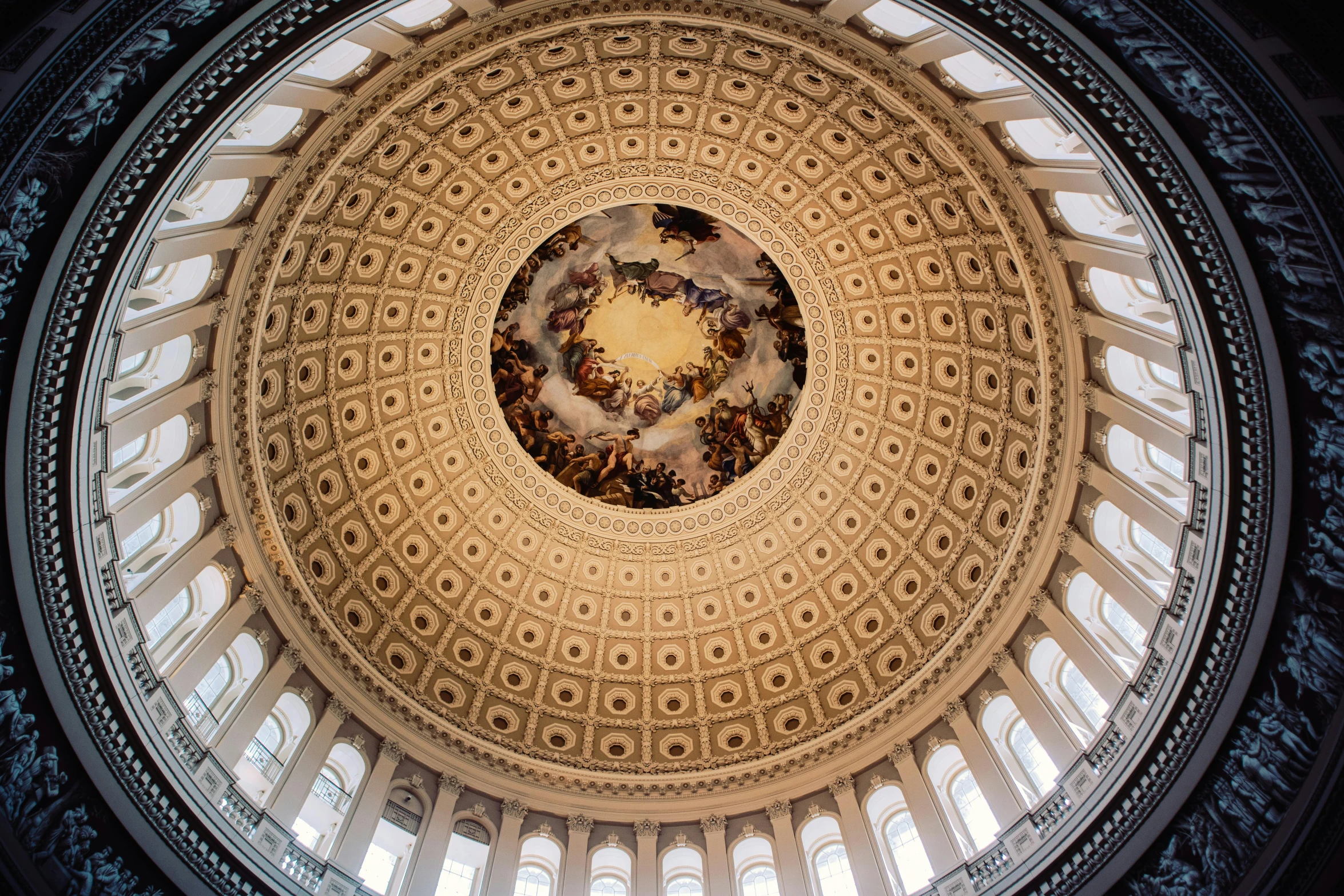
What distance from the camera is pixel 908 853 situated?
21578 mm

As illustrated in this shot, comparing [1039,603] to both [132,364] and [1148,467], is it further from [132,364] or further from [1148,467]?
[132,364]

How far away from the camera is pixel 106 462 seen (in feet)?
53.4

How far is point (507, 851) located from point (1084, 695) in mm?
13912

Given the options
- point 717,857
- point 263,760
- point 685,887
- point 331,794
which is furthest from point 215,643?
point 717,857

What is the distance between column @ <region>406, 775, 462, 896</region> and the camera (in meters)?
20.7

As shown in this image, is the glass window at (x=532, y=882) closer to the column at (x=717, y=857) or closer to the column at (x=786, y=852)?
the column at (x=717, y=857)

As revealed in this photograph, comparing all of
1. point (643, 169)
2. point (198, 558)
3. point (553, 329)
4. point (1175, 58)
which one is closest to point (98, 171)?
point (198, 558)

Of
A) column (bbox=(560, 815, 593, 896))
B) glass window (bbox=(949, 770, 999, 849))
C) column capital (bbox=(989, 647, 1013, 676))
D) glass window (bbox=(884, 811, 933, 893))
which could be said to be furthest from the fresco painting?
glass window (bbox=(949, 770, 999, 849))

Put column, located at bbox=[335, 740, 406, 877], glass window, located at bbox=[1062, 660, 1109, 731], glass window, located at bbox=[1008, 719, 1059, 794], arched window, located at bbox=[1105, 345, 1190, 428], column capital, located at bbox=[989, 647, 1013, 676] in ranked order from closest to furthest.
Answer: arched window, located at bbox=[1105, 345, 1190, 428], glass window, located at bbox=[1062, 660, 1109, 731], glass window, located at bbox=[1008, 719, 1059, 794], column, located at bbox=[335, 740, 406, 877], column capital, located at bbox=[989, 647, 1013, 676]

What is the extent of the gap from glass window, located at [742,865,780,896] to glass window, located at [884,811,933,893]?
3.02 meters

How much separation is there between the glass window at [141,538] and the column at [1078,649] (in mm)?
19092

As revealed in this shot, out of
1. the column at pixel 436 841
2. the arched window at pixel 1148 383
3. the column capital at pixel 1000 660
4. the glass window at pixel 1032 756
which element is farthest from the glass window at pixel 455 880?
the arched window at pixel 1148 383

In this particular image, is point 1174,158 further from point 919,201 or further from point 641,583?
point 641,583

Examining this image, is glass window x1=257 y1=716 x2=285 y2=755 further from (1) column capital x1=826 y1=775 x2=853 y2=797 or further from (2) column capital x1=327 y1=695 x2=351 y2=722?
(1) column capital x1=826 y1=775 x2=853 y2=797
